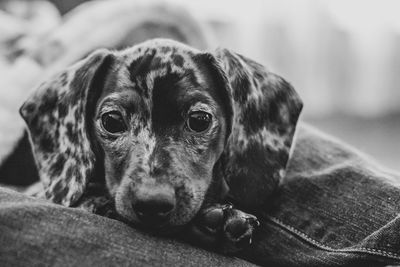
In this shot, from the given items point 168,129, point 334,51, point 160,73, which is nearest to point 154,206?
point 168,129

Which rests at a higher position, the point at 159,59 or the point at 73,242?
the point at 159,59

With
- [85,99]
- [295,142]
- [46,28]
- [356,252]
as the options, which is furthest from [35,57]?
[356,252]

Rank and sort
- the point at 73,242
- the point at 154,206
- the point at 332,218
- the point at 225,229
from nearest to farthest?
the point at 73,242 → the point at 154,206 → the point at 225,229 → the point at 332,218

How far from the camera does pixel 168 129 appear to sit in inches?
75.8

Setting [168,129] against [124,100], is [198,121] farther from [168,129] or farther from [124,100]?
[124,100]

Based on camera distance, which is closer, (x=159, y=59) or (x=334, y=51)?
(x=159, y=59)

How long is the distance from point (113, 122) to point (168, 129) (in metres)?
0.20

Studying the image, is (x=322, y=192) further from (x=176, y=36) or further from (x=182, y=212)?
(x=176, y=36)

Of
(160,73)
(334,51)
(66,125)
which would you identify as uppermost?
(160,73)

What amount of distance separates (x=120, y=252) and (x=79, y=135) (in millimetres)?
636

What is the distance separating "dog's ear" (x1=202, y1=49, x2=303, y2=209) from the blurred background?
306 cm

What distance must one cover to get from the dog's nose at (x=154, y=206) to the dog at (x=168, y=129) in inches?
3.9

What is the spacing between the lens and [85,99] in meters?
2.02

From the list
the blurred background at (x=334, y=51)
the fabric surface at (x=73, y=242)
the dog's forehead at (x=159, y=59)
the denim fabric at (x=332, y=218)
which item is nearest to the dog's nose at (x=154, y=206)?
the fabric surface at (x=73, y=242)
